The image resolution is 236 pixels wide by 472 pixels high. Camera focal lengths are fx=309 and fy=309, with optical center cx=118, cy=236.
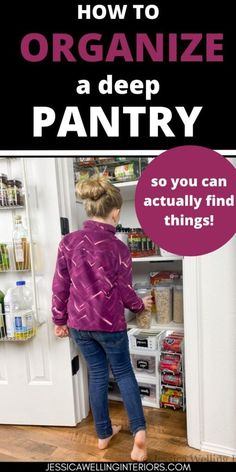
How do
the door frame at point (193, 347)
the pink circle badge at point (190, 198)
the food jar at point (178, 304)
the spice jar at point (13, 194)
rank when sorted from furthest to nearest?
1. the food jar at point (178, 304)
2. the spice jar at point (13, 194)
3. the door frame at point (193, 347)
4. the pink circle badge at point (190, 198)

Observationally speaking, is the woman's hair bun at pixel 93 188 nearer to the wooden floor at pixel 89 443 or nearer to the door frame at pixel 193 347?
the door frame at pixel 193 347

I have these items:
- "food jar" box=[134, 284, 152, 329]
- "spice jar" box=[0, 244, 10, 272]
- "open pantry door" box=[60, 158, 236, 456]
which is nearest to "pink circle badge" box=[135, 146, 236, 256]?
"open pantry door" box=[60, 158, 236, 456]

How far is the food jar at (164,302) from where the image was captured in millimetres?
1397

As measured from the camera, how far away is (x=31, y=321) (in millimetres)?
1226

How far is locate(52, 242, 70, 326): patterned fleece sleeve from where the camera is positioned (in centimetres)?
114

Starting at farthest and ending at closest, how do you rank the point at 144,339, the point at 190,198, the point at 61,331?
the point at 144,339
the point at 61,331
the point at 190,198

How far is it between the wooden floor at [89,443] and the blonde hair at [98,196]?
89 centimetres

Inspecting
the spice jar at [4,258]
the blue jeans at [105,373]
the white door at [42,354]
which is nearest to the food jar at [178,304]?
the blue jeans at [105,373]

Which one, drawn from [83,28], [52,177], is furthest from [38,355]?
[83,28]

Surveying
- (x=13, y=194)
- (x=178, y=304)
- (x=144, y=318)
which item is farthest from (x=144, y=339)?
(x=13, y=194)

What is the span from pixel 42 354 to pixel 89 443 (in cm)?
39

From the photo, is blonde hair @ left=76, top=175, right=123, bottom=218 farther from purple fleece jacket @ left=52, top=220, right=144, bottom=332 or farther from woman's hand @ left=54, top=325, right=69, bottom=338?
woman's hand @ left=54, top=325, right=69, bottom=338

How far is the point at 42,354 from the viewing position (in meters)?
1.31

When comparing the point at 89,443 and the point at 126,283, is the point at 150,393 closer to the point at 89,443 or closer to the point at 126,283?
the point at 89,443
